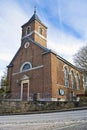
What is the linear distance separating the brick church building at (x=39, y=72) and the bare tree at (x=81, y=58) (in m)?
2.95

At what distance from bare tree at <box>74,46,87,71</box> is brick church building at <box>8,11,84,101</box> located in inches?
116

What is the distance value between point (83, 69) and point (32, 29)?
45.5 ft

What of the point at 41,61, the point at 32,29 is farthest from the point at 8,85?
the point at 32,29

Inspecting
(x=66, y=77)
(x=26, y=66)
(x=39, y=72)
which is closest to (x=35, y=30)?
(x=26, y=66)

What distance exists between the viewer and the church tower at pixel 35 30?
32438 millimetres

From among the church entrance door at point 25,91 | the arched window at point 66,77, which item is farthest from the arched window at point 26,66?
the arched window at point 66,77

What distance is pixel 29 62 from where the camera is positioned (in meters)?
29.2

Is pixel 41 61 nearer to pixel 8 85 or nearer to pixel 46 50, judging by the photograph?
pixel 46 50

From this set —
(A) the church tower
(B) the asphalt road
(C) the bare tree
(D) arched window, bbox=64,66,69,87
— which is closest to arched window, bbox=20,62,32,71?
(A) the church tower

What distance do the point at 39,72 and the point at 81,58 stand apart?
49.3 feet

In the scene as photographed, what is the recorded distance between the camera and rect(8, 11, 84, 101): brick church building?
25094mm

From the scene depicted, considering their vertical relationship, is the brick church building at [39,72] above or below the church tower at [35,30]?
below

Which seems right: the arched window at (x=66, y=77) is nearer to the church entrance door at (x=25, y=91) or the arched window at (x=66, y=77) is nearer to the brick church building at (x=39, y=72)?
the brick church building at (x=39, y=72)

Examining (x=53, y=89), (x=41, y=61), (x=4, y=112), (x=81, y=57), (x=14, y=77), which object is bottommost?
(x=4, y=112)
